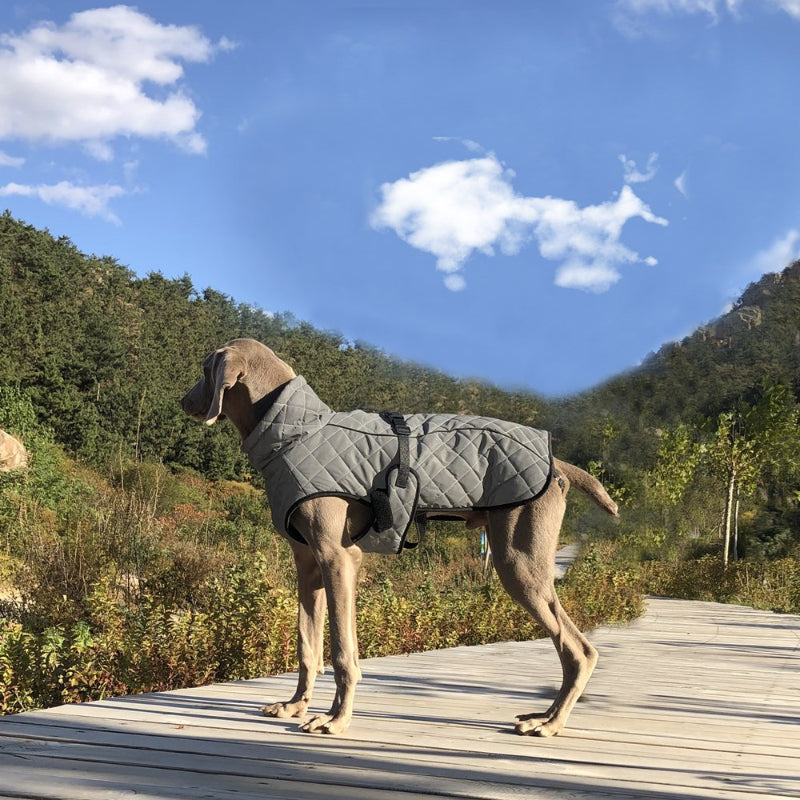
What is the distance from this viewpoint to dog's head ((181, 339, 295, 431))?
3281 millimetres

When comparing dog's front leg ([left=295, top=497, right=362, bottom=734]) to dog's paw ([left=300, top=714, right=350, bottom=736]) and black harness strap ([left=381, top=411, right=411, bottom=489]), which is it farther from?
black harness strap ([left=381, top=411, right=411, bottom=489])

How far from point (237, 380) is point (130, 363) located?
118 ft

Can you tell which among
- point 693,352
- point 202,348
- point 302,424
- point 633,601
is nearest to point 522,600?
point 302,424

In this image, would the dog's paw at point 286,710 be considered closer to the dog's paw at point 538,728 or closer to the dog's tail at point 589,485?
the dog's paw at point 538,728

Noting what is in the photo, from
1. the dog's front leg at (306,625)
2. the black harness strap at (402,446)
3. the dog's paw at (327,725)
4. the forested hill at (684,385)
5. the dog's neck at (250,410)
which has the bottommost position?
the dog's paw at (327,725)

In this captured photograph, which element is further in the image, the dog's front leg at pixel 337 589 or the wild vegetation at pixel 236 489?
the wild vegetation at pixel 236 489

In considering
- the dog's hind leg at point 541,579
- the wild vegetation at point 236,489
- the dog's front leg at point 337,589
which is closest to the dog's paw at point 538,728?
the dog's hind leg at point 541,579

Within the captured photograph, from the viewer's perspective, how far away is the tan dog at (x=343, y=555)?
309 centimetres

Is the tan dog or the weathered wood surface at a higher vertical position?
the tan dog

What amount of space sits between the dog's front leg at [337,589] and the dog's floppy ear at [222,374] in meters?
0.53

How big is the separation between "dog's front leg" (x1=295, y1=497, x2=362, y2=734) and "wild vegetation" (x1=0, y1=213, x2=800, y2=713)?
2.01 m

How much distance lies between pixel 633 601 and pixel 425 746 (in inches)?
290

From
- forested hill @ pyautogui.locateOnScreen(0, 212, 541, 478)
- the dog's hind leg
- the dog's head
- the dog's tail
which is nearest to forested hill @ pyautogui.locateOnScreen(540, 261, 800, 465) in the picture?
forested hill @ pyautogui.locateOnScreen(0, 212, 541, 478)

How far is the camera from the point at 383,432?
3.31 m
